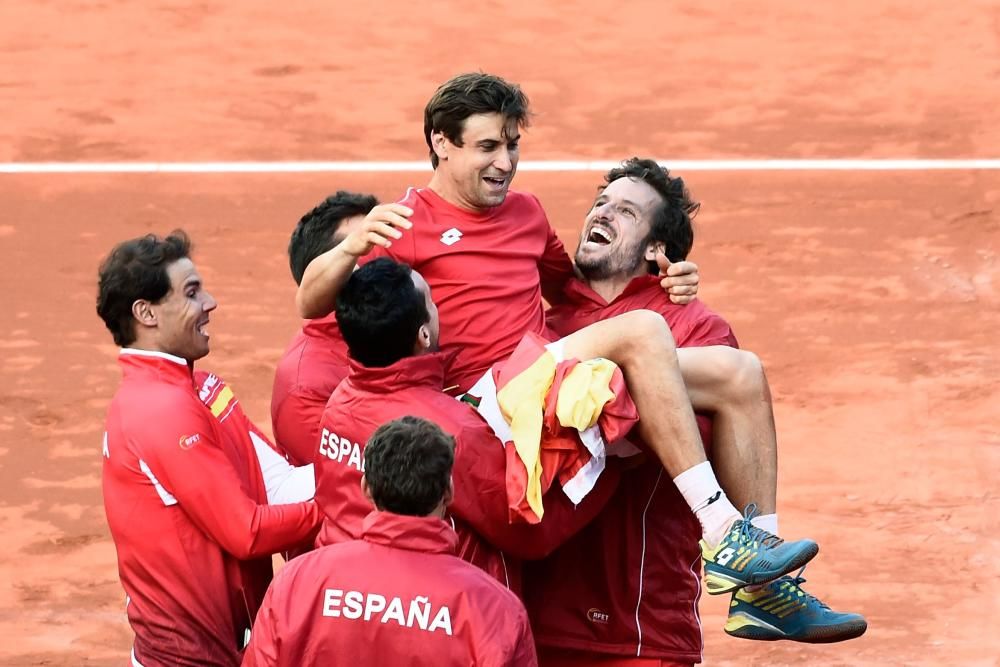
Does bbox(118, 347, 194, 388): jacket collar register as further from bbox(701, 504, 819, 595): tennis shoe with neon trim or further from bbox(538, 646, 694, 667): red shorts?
bbox(701, 504, 819, 595): tennis shoe with neon trim

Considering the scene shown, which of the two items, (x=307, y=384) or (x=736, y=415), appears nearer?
(x=736, y=415)

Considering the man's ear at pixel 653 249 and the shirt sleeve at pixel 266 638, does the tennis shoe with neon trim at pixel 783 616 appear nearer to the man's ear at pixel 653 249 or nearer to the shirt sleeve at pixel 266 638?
the man's ear at pixel 653 249

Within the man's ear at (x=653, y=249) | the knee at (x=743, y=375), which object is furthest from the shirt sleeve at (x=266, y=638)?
the man's ear at (x=653, y=249)

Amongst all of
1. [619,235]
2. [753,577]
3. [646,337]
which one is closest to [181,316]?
[646,337]

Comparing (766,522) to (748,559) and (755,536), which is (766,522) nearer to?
(755,536)

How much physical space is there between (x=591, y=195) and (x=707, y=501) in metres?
9.12

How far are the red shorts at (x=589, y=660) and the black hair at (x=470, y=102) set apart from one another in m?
1.86

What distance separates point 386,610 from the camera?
539 cm

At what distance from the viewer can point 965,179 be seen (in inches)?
597

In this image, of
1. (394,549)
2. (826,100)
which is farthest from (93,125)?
(394,549)

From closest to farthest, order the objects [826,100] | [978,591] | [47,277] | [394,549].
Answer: [394,549] → [978,591] → [47,277] → [826,100]

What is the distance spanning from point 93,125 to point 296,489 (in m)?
10.8

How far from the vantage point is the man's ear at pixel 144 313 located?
6.24 m

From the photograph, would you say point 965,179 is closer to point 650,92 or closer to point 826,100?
point 826,100
